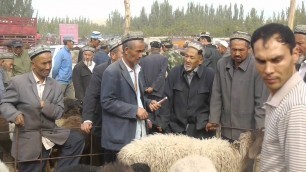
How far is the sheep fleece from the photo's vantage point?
4203mm

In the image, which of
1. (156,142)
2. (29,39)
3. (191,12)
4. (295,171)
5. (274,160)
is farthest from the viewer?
(191,12)

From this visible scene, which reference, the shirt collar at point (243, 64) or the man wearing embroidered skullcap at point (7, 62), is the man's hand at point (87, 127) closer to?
the shirt collar at point (243, 64)

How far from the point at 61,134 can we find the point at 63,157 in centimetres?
26

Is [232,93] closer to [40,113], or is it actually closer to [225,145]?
[225,145]

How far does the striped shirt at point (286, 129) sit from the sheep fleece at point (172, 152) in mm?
2351

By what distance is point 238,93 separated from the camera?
4594 millimetres

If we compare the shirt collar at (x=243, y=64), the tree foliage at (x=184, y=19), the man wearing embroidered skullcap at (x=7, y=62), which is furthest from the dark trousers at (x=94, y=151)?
the tree foliage at (x=184, y=19)

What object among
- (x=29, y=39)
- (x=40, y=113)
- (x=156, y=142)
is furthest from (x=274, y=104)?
(x=29, y=39)

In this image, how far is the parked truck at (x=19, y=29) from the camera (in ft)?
66.3

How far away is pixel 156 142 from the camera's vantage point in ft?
14.3

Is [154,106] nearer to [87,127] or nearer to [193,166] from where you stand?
[87,127]

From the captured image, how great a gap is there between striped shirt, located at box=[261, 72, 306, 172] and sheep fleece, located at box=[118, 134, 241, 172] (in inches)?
92.6

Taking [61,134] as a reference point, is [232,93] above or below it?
above

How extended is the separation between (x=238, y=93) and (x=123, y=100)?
1251 mm
